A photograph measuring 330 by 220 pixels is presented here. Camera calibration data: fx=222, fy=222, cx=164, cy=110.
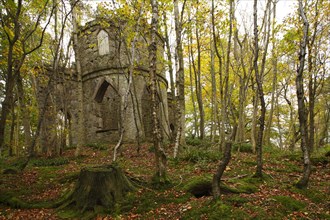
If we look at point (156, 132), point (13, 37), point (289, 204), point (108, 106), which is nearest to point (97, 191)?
point (156, 132)

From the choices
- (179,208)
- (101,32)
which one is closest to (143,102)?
(101,32)

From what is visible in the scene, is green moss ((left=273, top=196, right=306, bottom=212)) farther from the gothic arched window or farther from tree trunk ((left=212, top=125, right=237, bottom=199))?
the gothic arched window

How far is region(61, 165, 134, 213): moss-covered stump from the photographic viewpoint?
457 cm

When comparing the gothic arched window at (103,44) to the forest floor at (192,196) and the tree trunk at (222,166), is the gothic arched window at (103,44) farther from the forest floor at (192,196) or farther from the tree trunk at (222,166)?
the tree trunk at (222,166)

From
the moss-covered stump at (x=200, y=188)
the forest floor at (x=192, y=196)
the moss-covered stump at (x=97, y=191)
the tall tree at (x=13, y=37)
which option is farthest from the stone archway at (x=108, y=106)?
the moss-covered stump at (x=200, y=188)

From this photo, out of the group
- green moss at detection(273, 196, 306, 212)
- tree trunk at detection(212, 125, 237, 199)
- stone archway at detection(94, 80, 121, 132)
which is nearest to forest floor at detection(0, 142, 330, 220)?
green moss at detection(273, 196, 306, 212)

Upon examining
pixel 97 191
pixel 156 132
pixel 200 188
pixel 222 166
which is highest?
pixel 156 132

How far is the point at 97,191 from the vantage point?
467 centimetres

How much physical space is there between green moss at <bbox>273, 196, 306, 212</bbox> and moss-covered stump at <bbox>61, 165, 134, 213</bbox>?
3226 millimetres

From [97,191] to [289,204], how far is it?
3807 mm

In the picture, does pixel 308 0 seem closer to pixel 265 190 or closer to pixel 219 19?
pixel 219 19

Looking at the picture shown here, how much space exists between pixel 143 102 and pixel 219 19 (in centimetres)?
711

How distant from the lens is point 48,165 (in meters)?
9.12

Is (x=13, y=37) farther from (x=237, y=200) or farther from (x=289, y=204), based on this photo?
(x=289, y=204)
